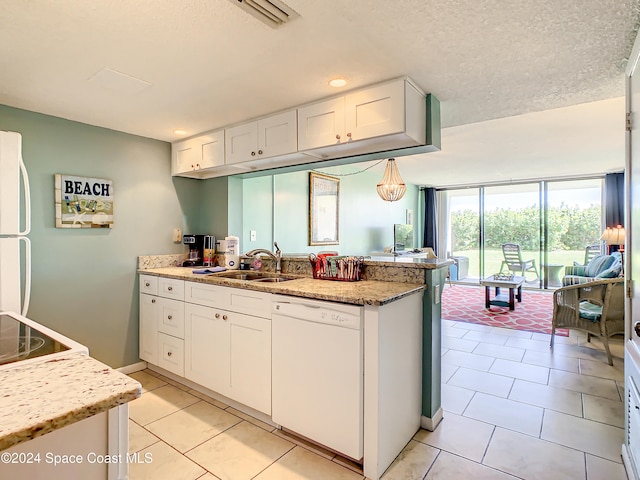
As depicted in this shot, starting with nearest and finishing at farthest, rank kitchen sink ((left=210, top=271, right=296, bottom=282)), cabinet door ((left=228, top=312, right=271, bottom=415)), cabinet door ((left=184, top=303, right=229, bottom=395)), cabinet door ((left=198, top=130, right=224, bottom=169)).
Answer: cabinet door ((left=228, top=312, right=271, bottom=415)) < cabinet door ((left=184, top=303, right=229, bottom=395)) < kitchen sink ((left=210, top=271, right=296, bottom=282)) < cabinet door ((left=198, top=130, right=224, bottom=169))

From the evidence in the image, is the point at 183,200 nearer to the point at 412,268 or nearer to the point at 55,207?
the point at 55,207

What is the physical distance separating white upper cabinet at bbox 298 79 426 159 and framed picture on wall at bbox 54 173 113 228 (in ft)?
6.08

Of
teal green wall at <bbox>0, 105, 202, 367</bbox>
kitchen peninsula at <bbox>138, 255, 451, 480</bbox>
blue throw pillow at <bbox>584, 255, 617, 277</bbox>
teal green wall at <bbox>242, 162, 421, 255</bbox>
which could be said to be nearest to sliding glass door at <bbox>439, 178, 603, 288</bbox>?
blue throw pillow at <bbox>584, 255, 617, 277</bbox>

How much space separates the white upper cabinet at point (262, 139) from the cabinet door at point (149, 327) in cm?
147

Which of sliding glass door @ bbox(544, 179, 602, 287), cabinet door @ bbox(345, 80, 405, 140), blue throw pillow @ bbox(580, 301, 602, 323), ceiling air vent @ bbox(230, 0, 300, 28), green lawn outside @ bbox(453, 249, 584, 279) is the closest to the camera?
ceiling air vent @ bbox(230, 0, 300, 28)

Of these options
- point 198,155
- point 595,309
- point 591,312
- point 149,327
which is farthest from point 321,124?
point 595,309

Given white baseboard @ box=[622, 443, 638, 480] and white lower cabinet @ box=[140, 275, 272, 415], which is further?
white lower cabinet @ box=[140, 275, 272, 415]

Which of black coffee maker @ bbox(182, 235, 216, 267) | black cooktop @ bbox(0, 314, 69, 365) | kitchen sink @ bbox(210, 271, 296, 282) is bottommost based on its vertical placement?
black cooktop @ bbox(0, 314, 69, 365)

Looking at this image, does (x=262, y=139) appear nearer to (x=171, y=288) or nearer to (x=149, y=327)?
(x=171, y=288)

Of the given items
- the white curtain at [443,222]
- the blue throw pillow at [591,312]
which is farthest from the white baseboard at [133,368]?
the white curtain at [443,222]

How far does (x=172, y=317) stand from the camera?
2.96m

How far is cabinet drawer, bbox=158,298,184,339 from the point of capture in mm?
2881

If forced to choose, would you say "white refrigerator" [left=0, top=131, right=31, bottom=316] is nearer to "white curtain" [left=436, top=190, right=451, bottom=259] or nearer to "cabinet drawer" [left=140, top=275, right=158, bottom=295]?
"cabinet drawer" [left=140, top=275, right=158, bottom=295]

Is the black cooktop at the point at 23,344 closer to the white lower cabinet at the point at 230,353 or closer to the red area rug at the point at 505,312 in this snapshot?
the white lower cabinet at the point at 230,353
